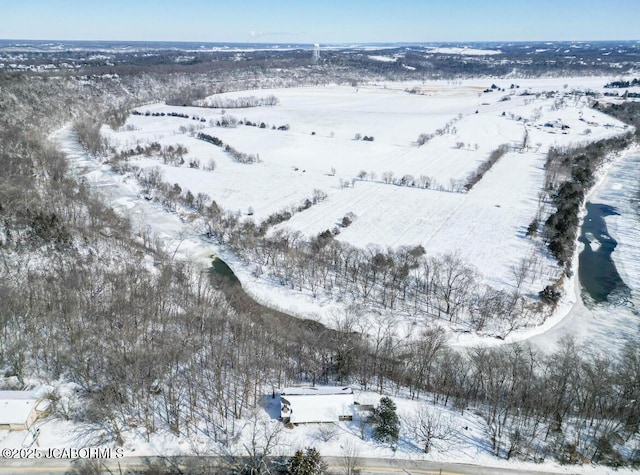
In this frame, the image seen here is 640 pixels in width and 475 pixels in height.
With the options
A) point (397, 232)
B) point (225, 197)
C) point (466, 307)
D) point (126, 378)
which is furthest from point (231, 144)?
point (126, 378)

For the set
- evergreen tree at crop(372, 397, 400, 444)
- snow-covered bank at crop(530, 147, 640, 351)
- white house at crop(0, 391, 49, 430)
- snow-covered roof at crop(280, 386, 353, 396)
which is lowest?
snow-covered bank at crop(530, 147, 640, 351)

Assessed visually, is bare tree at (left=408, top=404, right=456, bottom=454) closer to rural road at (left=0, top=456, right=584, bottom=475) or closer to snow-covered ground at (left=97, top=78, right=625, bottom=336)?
rural road at (left=0, top=456, right=584, bottom=475)

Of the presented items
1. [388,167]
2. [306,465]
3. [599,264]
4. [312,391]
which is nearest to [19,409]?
[306,465]

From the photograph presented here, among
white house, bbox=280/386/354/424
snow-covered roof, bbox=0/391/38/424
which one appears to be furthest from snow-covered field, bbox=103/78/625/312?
snow-covered roof, bbox=0/391/38/424

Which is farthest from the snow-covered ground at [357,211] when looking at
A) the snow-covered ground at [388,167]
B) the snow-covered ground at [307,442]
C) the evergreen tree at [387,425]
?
the evergreen tree at [387,425]

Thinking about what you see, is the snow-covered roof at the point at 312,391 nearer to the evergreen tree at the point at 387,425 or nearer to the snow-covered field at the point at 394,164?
the evergreen tree at the point at 387,425

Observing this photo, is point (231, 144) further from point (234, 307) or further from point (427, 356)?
point (427, 356)
